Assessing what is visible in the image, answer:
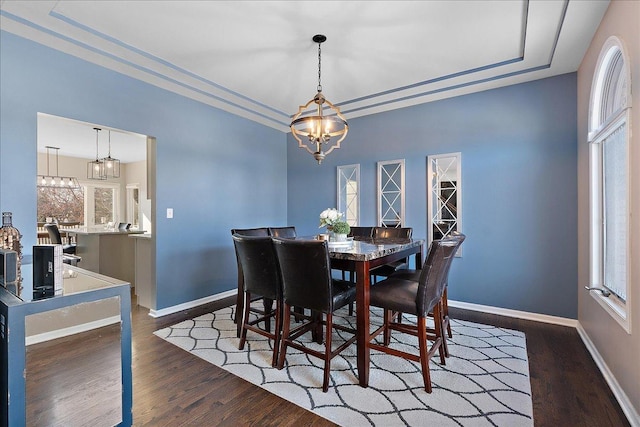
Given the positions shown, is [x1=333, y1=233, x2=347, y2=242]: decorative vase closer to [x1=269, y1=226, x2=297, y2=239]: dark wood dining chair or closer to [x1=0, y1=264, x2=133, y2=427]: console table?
[x1=269, y1=226, x2=297, y2=239]: dark wood dining chair

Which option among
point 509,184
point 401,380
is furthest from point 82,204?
point 509,184

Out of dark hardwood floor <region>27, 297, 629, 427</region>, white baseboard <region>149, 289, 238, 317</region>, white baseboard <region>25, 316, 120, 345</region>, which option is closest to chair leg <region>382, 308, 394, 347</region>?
dark hardwood floor <region>27, 297, 629, 427</region>

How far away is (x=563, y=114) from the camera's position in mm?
2961

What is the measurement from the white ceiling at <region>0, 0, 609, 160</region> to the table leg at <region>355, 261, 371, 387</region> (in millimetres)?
1896

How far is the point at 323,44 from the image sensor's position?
Result: 2.64 m

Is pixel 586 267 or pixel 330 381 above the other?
pixel 586 267

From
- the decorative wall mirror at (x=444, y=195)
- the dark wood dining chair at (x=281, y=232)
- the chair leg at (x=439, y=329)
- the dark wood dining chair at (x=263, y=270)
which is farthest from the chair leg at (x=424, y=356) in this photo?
the decorative wall mirror at (x=444, y=195)

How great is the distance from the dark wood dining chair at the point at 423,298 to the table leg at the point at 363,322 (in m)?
0.07

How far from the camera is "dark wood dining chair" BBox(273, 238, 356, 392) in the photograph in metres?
1.86

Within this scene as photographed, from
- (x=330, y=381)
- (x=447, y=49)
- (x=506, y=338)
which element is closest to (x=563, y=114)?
(x=447, y=49)

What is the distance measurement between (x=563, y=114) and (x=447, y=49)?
4.53 feet

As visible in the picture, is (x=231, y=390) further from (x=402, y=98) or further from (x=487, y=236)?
(x=402, y=98)

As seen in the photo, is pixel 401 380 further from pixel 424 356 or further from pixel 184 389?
pixel 184 389

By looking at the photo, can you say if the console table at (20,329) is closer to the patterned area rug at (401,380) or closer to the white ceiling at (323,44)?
the patterned area rug at (401,380)
